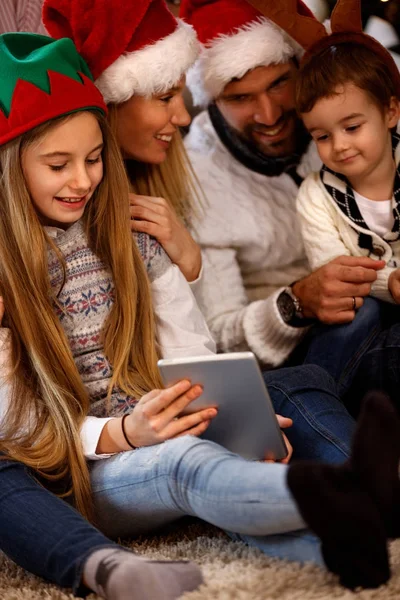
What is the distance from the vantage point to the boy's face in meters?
1.62

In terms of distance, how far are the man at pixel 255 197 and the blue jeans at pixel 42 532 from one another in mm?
675

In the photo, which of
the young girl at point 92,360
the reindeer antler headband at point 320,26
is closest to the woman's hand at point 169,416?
the young girl at point 92,360

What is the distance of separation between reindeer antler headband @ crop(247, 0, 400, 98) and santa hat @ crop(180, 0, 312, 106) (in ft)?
0.11

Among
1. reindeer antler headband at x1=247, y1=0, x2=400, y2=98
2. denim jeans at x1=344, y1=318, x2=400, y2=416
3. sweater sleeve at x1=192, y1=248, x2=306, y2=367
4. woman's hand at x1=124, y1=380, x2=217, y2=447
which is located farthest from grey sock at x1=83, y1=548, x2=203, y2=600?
reindeer antler headband at x1=247, y1=0, x2=400, y2=98

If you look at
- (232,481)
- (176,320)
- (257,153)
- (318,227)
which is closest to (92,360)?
(176,320)

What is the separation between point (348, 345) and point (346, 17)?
0.65 metres

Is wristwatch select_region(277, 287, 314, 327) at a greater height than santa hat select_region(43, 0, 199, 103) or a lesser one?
lesser

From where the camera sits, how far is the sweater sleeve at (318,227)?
1729 millimetres

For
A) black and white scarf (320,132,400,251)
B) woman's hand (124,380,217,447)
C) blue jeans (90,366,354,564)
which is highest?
black and white scarf (320,132,400,251)

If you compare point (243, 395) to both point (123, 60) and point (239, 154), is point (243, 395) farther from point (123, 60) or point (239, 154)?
point (239, 154)

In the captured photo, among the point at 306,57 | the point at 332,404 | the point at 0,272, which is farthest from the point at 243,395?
the point at 306,57

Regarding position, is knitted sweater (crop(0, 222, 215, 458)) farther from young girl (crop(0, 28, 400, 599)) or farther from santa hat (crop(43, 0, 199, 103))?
santa hat (crop(43, 0, 199, 103))

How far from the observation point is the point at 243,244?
6.24 ft

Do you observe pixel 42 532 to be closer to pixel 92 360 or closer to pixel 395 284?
pixel 92 360
